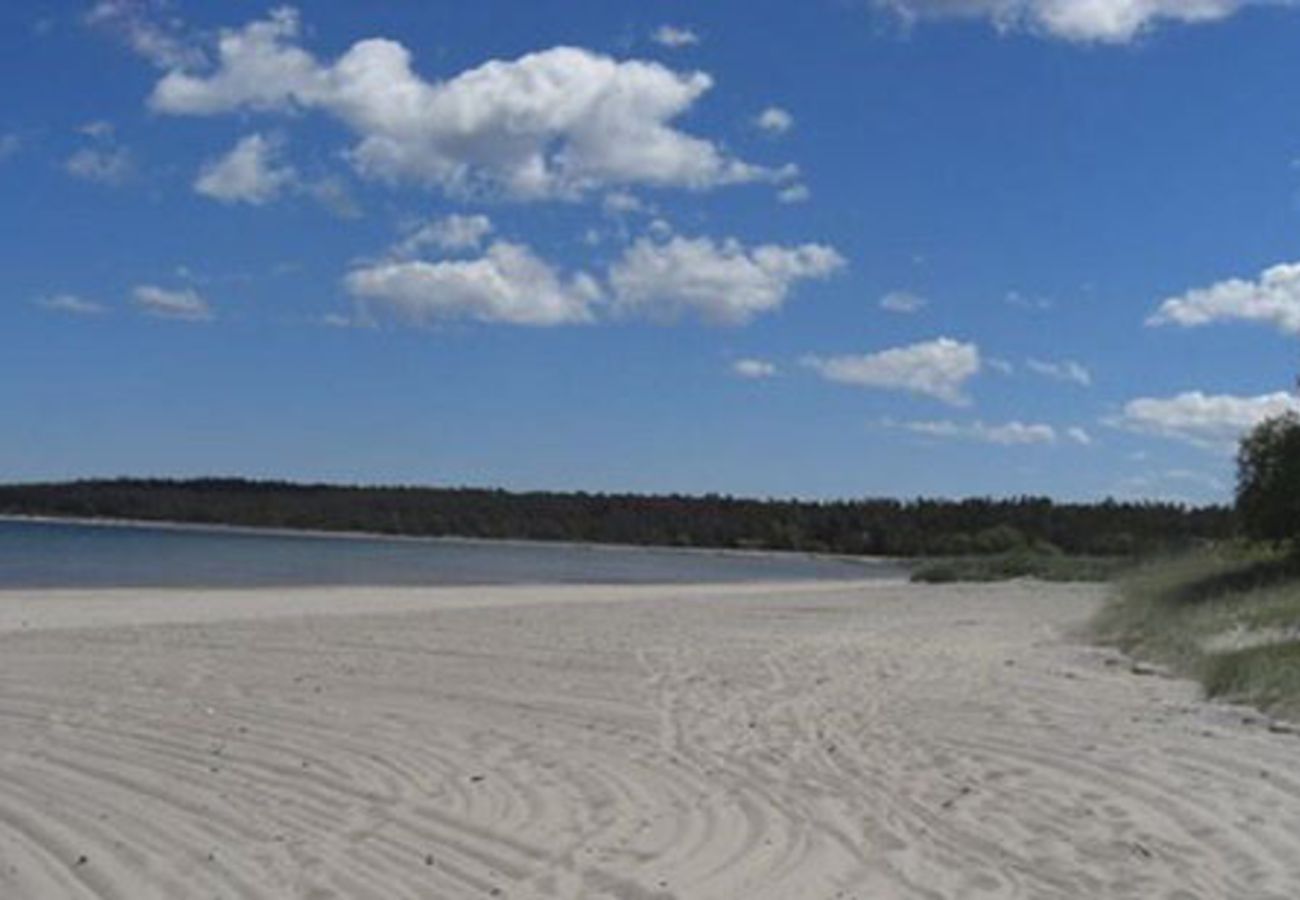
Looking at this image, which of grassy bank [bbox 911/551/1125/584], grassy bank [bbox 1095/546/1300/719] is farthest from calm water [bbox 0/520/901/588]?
grassy bank [bbox 1095/546/1300/719]

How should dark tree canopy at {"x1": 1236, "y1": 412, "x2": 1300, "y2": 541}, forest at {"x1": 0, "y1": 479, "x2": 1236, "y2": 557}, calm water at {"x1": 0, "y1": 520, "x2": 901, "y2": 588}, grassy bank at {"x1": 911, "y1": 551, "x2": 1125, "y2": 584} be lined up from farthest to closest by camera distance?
1. forest at {"x1": 0, "y1": 479, "x2": 1236, "y2": 557}
2. grassy bank at {"x1": 911, "y1": 551, "x2": 1125, "y2": 584}
3. calm water at {"x1": 0, "y1": 520, "x2": 901, "y2": 588}
4. dark tree canopy at {"x1": 1236, "y1": 412, "x2": 1300, "y2": 541}

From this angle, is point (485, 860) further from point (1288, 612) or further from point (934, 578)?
point (934, 578)

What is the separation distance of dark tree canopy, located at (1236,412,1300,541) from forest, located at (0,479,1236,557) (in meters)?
95.9

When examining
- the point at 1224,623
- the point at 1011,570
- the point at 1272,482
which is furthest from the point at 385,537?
the point at 1224,623

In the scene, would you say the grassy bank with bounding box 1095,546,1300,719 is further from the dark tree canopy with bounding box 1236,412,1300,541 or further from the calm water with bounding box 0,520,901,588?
the calm water with bounding box 0,520,901,588

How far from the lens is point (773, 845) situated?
8.15 meters

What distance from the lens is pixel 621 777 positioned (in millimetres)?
10008

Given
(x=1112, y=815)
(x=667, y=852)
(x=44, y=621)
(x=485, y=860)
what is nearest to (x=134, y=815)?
(x=485, y=860)

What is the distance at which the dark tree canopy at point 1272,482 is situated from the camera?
29.3 m

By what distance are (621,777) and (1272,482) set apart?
74.6 feet

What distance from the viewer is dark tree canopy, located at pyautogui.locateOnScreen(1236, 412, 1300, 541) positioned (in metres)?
29.3

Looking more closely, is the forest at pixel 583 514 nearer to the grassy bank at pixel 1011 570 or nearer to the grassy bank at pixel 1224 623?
the grassy bank at pixel 1011 570

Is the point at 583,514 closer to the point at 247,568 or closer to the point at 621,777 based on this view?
the point at 247,568

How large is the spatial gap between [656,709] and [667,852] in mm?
5546
